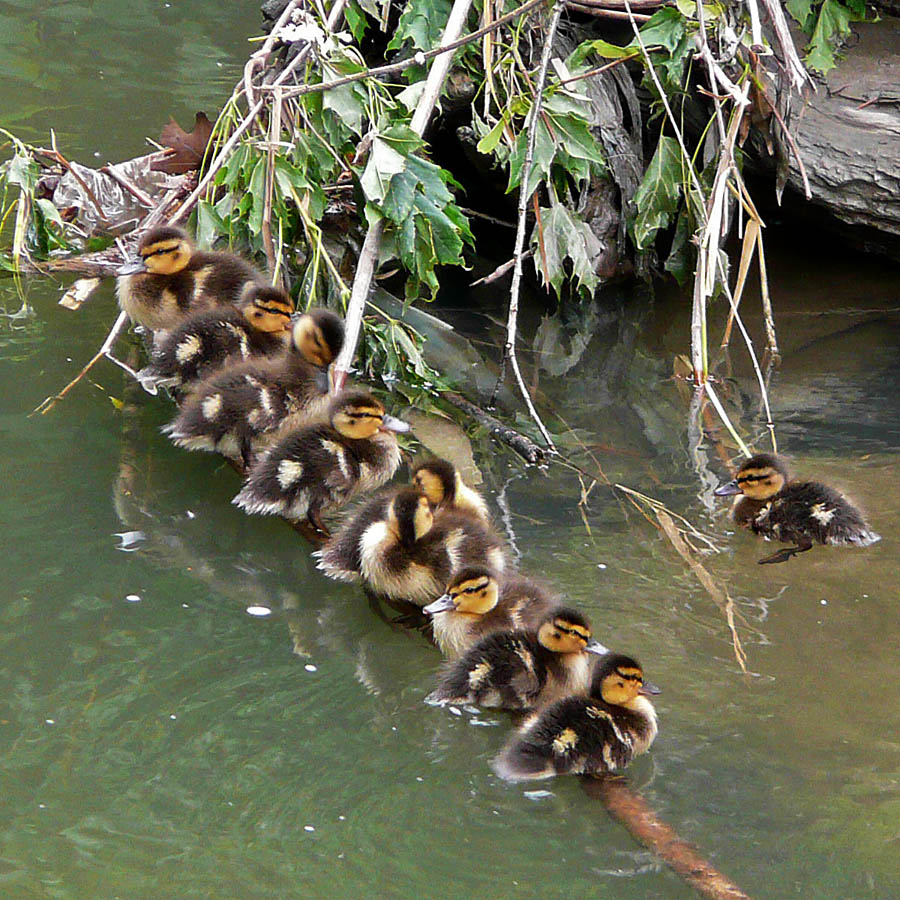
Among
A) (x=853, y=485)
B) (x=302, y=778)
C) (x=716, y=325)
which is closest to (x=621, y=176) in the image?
(x=716, y=325)

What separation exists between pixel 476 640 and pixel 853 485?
1.76m

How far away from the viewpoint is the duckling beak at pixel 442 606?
9.61ft

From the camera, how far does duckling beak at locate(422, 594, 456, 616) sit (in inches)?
115

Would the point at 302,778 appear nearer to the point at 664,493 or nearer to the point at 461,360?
the point at 664,493

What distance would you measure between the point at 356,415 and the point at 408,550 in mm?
475

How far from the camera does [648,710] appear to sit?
2738mm

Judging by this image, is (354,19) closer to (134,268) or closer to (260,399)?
(134,268)

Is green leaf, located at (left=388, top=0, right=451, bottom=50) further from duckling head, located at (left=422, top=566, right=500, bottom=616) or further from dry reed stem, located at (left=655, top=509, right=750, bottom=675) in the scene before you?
duckling head, located at (left=422, top=566, right=500, bottom=616)

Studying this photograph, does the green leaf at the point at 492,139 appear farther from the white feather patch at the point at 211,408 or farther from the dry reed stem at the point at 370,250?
the white feather patch at the point at 211,408

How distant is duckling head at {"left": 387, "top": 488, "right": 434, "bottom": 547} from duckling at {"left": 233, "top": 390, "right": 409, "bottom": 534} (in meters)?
0.34

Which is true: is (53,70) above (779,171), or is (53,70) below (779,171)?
below

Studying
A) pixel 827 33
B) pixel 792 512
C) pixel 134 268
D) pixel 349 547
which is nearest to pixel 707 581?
pixel 792 512

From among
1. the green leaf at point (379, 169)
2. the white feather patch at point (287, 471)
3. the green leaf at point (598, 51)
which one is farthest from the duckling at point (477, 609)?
the green leaf at point (598, 51)

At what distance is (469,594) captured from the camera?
294cm
